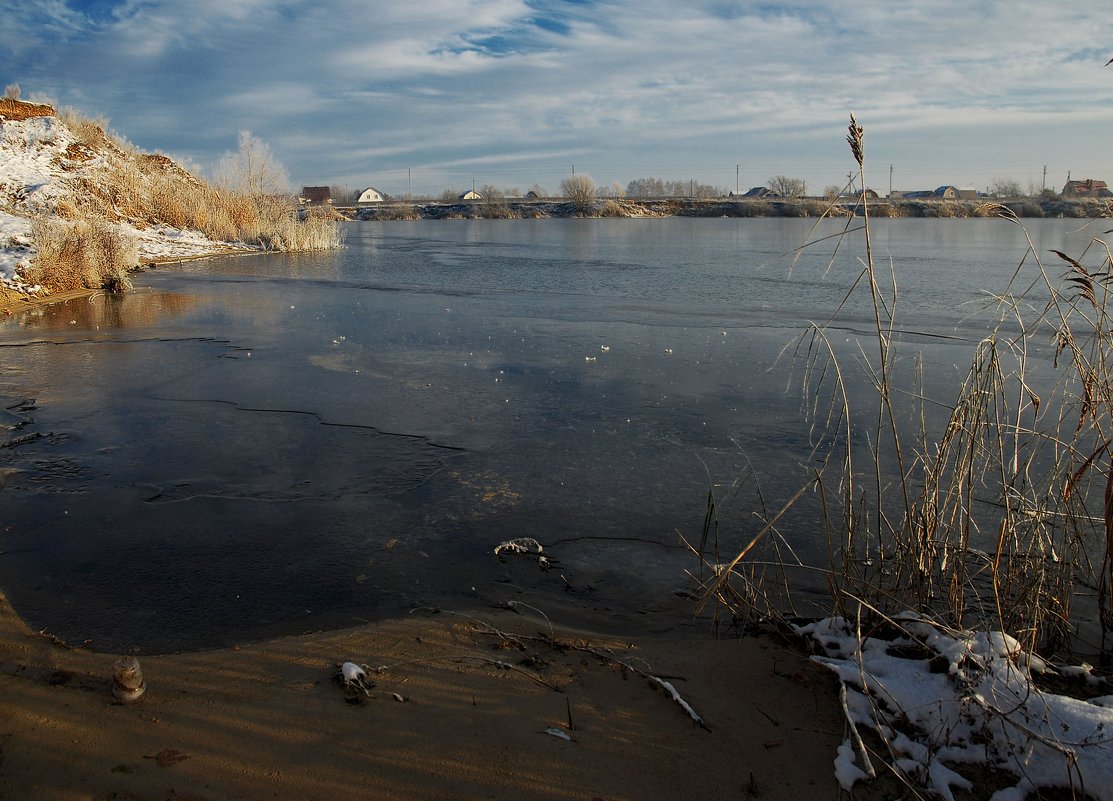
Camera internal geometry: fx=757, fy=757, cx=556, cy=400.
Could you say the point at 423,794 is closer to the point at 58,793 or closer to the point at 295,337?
the point at 58,793

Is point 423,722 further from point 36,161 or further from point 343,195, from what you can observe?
point 343,195

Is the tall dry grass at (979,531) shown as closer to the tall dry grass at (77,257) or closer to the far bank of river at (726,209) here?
the tall dry grass at (77,257)

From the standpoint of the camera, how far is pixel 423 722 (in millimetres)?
2471

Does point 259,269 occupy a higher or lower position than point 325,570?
higher

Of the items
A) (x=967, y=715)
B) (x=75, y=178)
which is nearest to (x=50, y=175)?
(x=75, y=178)

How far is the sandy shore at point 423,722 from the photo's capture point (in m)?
2.20

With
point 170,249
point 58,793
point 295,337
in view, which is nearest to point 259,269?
point 170,249

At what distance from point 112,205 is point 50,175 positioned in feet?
6.84

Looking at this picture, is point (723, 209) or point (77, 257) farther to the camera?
point (723, 209)

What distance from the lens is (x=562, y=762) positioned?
7.57ft

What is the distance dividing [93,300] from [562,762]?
48.0 ft

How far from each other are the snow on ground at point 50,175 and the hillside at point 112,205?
0.03 metres

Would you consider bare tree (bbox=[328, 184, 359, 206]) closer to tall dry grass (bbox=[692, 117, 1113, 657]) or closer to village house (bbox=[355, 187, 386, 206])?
village house (bbox=[355, 187, 386, 206])

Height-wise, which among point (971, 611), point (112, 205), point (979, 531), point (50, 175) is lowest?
point (971, 611)
